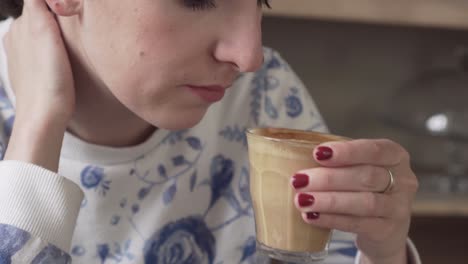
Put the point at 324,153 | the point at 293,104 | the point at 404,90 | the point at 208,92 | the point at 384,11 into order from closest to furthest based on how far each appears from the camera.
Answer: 1. the point at 324,153
2. the point at 208,92
3. the point at 293,104
4. the point at 384,11
5. the point at 404,90

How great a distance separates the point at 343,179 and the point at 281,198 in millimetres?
78

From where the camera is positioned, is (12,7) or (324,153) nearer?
(324,153)

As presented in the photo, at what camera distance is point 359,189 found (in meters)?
0.78

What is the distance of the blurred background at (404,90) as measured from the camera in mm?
1712

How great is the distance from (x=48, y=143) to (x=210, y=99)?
0.77 feet

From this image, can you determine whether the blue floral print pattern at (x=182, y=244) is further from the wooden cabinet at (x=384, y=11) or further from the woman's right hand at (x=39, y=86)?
the wooden cabinet at (x=384, y=11)

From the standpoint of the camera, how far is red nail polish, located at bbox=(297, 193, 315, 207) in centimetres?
74

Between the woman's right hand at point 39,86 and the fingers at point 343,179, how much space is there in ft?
1.19

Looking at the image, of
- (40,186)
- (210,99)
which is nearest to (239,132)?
(210,99)

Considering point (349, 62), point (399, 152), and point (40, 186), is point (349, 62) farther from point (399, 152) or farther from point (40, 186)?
point (40, 186)

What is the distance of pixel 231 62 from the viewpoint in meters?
0.82

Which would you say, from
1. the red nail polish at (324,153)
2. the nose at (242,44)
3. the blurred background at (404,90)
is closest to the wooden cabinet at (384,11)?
the blurred background at (404,90)

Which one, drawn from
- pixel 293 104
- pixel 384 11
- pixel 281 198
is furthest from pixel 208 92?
pixel 384 11

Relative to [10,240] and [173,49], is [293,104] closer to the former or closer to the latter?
[173,49]
